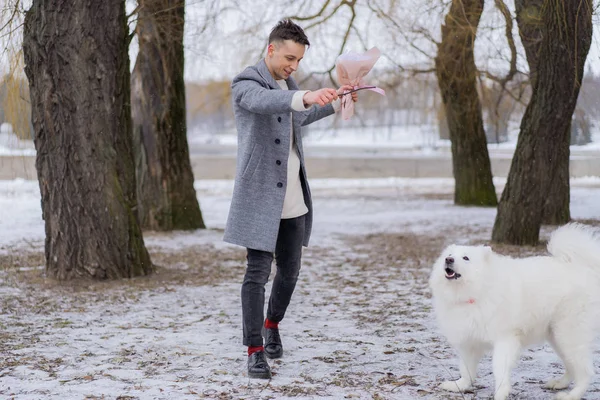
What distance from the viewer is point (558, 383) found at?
4191mm

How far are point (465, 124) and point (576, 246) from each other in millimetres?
11676

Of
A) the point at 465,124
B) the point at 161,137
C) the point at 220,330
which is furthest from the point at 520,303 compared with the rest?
the point at 465,124

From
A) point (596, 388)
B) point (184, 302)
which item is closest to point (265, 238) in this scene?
point (596, 388)

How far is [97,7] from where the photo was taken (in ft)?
24.2

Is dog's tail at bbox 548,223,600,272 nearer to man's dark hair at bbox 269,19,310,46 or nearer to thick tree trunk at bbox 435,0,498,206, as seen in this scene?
man's dark hair at bbox 269,19,310,46

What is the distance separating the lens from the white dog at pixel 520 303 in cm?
388

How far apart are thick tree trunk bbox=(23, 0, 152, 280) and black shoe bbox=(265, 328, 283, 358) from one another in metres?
3.22

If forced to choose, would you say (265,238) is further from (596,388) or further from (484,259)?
(596,388)

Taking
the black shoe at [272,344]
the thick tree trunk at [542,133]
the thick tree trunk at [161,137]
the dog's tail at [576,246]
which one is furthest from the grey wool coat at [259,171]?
the thick tree trunk at [161,137]

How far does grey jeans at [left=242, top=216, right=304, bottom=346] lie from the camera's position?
4449 mm

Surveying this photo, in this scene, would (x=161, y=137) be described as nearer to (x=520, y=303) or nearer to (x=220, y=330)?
(x=220, y=330)

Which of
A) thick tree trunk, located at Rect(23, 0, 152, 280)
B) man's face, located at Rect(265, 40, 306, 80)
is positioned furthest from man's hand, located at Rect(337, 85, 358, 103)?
thick tree trunk, located at Rect(23, 0, 152, 280)

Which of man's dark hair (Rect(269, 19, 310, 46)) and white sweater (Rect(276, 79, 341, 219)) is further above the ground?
man's dark hair (Rect(269, 19, 310, 46))

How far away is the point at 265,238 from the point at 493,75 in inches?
436
